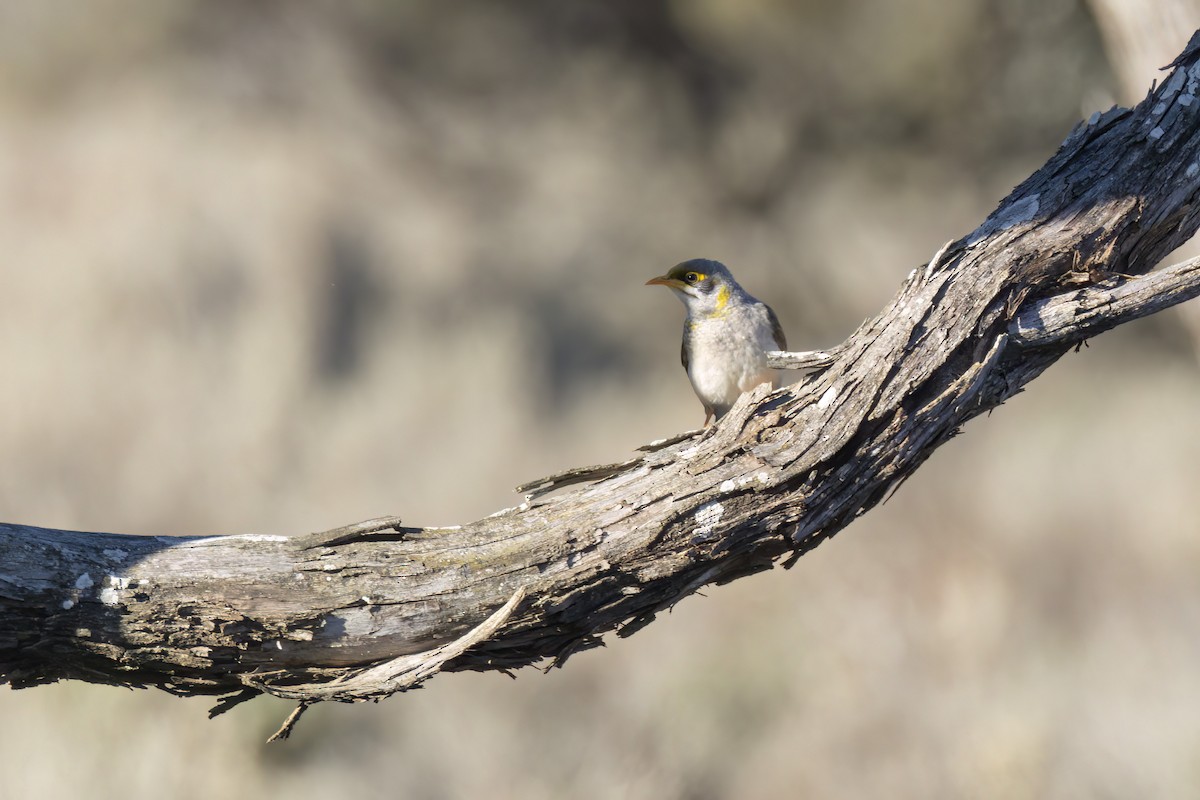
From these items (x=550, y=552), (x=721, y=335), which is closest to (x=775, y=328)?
(x=721, y=335)

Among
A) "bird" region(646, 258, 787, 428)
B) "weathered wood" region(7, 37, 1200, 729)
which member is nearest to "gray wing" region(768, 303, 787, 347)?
"bird" region(646, 258, 787, 428)

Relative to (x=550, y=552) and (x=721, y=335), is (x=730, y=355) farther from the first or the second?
(x=550, y=552)

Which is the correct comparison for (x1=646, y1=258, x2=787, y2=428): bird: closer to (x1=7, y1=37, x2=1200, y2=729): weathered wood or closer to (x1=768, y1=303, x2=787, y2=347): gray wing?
(x1=768, y1=303, x2=787, y2=347): gray wing

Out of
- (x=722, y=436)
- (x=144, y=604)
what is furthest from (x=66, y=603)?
(x=722, y=436)

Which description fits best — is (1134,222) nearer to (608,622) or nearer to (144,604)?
(608,622)

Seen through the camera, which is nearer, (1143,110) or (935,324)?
(935,324)

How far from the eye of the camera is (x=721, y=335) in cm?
355

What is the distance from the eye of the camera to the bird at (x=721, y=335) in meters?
3.52

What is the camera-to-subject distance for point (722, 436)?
7.59 ft

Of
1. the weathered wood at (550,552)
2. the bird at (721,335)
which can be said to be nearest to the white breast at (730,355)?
the bird at (721,335)

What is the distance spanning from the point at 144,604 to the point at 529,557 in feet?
2.63

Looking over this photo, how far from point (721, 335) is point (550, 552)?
5.03 ft

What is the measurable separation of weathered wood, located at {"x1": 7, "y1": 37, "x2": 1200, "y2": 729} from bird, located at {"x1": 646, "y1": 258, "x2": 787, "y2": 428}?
1.12 metres

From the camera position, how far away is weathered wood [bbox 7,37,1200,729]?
2166 millimetres
